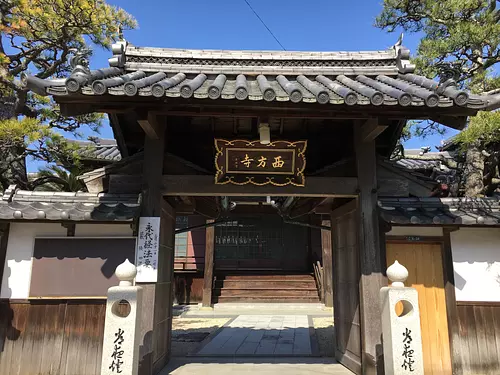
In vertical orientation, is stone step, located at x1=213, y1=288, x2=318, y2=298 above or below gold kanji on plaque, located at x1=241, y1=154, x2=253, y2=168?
below

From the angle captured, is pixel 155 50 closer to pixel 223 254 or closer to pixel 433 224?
pixel 433 224

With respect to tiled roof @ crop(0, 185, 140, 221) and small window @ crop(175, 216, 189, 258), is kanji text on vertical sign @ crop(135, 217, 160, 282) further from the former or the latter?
small window @ crop(175, 216, 189, 258)

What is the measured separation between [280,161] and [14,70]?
Result: 8.90m

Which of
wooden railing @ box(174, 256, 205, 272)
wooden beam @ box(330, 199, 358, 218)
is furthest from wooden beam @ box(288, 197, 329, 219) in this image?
wooden railing @ box(174, 256, 205, 272)

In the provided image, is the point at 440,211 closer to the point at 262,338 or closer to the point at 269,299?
the point at 262,338

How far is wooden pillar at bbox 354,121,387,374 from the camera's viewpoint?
6031 mm

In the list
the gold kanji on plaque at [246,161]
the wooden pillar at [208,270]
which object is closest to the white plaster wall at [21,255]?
the gold kanji on plaque at [246,161]

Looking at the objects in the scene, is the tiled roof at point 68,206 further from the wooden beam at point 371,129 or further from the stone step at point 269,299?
the stone step at point 269,299

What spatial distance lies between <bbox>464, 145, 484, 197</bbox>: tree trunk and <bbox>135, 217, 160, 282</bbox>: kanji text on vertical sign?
796 cm

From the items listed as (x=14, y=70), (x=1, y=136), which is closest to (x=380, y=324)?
(x=1, y=136)

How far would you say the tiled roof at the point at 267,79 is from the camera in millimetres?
5004

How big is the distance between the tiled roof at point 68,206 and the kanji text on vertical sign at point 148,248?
1.03 ft

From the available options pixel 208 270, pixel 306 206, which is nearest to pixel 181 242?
pixel 208 270

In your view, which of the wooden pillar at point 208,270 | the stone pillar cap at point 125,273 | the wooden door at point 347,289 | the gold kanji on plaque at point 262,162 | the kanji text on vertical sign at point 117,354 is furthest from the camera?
the wooden pillar at point 208,270
